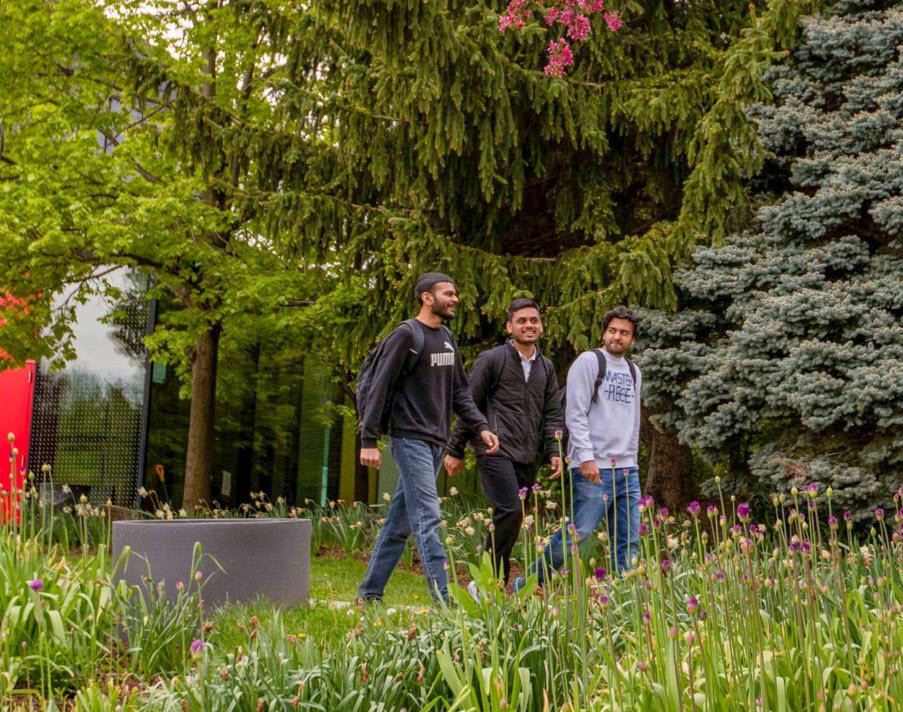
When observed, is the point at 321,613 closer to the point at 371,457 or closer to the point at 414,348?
the point at 371,457

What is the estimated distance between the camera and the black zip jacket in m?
6.91

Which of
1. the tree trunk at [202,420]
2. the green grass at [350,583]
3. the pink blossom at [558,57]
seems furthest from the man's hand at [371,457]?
the tree trunk at [202,420]

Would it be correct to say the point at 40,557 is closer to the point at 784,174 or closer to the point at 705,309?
the point at 705,309

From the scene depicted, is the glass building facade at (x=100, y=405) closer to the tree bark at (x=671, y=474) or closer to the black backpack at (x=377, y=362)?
the tree bark at (x=671, y=474)

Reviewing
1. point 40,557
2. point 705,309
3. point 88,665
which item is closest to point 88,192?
point 705,309

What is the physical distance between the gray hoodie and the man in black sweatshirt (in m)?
0.53

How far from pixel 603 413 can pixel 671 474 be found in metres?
4.53

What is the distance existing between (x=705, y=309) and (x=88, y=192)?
7.54 meters

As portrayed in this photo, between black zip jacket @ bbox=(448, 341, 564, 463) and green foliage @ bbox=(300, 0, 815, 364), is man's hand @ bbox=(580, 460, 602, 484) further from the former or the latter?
green foliage @ bbox=(300, 0, 815, 364)

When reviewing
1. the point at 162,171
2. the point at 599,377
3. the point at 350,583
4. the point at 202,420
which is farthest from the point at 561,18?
the point at 202,420

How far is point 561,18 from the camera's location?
29.6 feet

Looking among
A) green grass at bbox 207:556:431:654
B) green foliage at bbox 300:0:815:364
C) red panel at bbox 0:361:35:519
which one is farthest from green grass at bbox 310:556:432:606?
red panel at bbox 0:361:35:519

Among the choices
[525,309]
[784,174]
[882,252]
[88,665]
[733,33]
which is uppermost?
[733,33]

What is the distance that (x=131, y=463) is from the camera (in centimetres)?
1811
